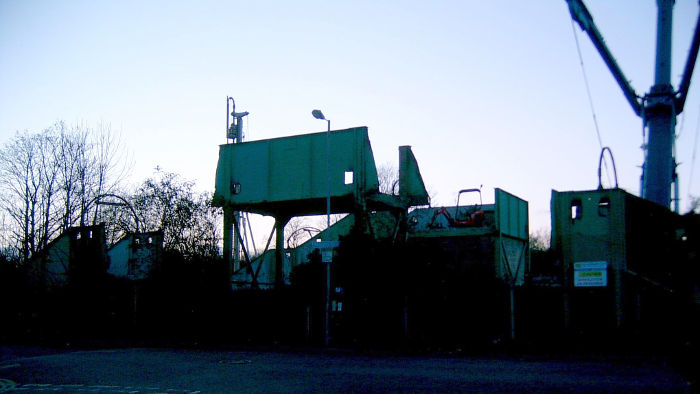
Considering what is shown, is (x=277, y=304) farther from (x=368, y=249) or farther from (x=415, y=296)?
(x=415, y=296)

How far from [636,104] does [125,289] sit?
A: 82.5 feet

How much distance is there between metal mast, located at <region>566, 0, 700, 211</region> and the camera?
29781mm

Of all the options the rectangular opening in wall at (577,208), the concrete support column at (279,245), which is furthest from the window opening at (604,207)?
the concrete support column at (279,245)

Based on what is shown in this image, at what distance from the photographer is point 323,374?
14742 mm

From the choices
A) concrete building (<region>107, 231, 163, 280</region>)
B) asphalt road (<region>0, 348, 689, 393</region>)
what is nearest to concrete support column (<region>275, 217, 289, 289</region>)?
concrete building (<region>107, 231, 163, 280</region>)

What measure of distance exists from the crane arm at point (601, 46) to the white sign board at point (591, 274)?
14.7m

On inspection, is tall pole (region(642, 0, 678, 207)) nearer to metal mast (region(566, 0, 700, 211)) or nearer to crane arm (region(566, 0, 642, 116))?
metal mast (region(566, 0, 700, 211))

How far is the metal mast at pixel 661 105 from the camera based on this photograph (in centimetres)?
2978

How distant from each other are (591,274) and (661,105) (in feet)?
45.8

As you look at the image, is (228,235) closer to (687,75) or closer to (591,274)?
(591,274)

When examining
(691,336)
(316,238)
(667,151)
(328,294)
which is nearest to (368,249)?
(328,294)

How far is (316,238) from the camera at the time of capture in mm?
61625

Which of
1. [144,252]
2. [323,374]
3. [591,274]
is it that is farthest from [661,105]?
[144,252]

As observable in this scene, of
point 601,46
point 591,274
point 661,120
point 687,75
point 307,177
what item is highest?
point 601,46
